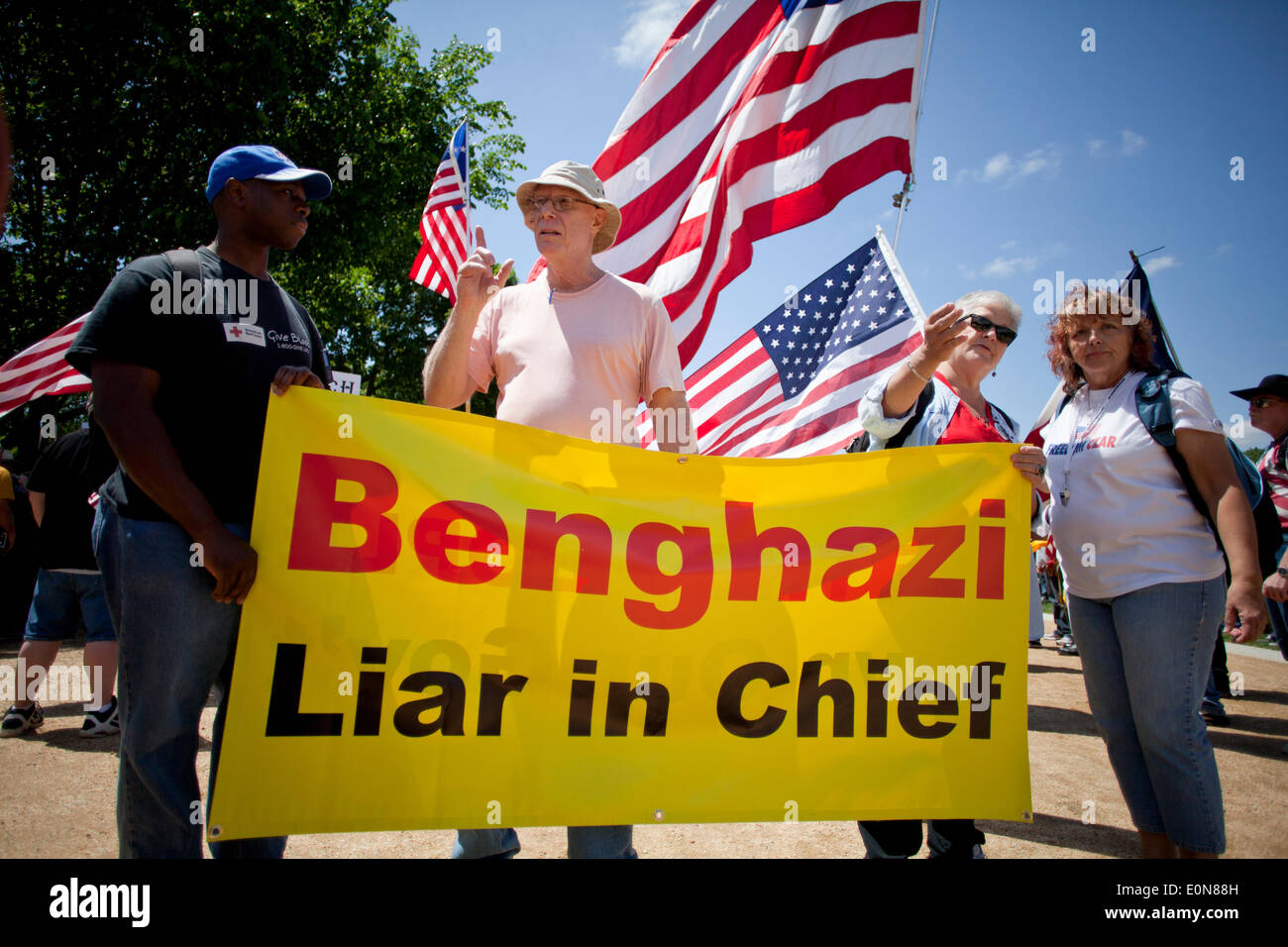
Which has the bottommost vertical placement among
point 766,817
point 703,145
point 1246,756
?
point 1246,756

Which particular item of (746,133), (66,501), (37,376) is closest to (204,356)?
(746,133)

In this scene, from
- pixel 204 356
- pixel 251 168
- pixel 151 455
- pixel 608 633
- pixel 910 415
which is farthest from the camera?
pixel 910 415

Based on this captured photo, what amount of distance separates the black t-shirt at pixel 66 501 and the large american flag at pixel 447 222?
3268mm

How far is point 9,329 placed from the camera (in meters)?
14.2

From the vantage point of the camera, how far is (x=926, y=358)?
2.99m

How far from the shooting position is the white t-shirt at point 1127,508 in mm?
2977

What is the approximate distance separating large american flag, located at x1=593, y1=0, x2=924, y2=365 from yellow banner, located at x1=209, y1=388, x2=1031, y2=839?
2373mm

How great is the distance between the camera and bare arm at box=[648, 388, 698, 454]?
9.68 feet

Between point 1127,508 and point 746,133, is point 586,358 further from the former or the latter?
point 746,133

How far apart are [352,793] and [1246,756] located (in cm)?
587

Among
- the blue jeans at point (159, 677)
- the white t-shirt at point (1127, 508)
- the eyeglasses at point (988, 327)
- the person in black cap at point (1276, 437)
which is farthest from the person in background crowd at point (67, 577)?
the person in black cap at point (1276, 437)

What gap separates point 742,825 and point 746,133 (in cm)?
413
